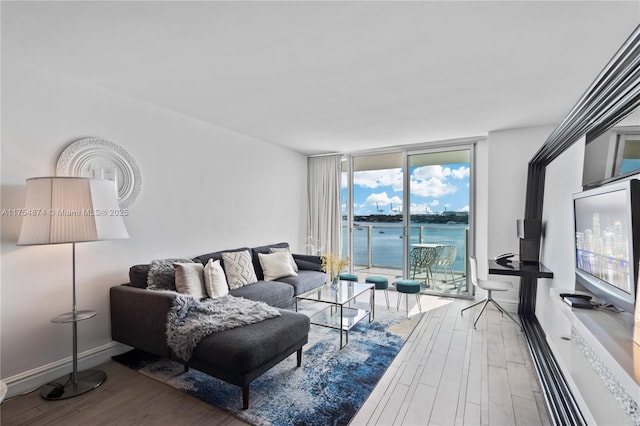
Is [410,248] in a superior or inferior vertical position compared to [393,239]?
inferior

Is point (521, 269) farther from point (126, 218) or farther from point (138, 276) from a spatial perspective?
point (126, 218)

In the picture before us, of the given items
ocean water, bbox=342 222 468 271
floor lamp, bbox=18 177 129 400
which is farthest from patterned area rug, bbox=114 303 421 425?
ocean water, bbox=342 222 468 271

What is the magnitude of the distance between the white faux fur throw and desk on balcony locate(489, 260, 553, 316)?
2.44m

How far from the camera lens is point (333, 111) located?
3.45m

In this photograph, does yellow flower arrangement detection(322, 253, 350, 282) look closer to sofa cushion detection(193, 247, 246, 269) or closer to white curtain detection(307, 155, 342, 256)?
sofa cushion detection(193, 247, 246, 269)

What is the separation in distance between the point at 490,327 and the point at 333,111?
3040 millimetres

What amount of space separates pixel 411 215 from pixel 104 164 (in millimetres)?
4290

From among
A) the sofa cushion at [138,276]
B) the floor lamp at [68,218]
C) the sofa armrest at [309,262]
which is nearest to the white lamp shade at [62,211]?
the floor lamp at [68,218]

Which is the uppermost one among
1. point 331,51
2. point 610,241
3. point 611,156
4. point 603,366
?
point 331,51

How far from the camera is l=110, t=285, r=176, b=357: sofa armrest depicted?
242 centimetres

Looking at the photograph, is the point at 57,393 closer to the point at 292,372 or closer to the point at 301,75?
the point at 292,372

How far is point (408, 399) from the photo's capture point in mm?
2156

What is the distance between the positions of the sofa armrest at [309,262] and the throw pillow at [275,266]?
40 cm

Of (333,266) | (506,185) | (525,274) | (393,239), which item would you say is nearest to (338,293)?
(333,266)
